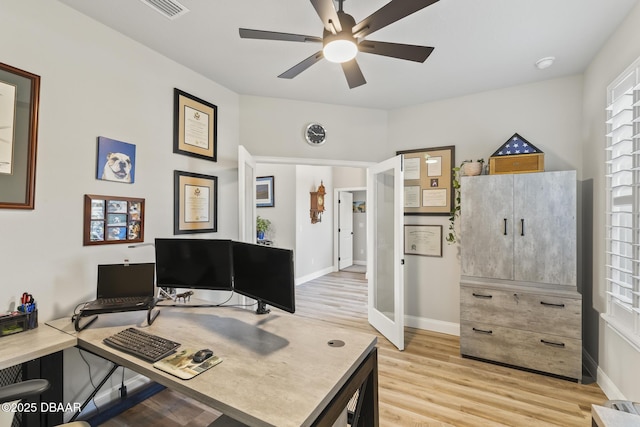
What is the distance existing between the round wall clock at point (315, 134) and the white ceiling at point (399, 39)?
1.43 ft

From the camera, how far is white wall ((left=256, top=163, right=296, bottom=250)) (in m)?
6.00

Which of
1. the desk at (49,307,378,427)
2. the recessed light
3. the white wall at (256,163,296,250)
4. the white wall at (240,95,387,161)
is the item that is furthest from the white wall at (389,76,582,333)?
the white wall at (256,163,296,250)

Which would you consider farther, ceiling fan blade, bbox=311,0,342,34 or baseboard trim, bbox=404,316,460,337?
baseboard trim, bbox=404,316,460,337

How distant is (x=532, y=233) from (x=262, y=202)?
185 inches

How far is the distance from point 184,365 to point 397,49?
6.41 ft

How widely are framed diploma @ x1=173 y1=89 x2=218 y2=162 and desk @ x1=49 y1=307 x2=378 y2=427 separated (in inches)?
59.3

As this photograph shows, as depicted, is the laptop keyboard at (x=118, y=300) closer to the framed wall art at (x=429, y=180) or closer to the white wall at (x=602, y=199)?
the framed wall art at (x=429, y=180)

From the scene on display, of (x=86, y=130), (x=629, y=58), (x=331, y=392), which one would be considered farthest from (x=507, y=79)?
(x=86, y=130)

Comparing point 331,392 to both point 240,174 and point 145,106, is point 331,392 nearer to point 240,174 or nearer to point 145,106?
point 240,174

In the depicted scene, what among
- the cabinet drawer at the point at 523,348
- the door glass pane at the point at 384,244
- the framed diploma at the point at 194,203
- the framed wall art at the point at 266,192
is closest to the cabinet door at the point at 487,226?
the cabinet drawer at the point at 523,348

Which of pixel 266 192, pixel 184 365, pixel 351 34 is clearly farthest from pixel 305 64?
pixel 266 192

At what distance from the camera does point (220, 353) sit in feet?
4.74

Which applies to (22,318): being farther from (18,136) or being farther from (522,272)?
(522,272)

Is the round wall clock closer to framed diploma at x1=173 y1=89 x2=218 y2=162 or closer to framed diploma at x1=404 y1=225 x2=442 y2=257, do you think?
framed diploma at x1=173 y1=89 x2=218 y2=162
